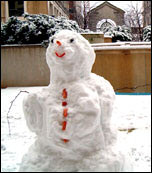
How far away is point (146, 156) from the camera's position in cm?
354

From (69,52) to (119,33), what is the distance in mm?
10518

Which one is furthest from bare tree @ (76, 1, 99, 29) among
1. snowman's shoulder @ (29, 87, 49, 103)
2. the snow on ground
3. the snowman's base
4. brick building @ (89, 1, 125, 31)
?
the snowman's base

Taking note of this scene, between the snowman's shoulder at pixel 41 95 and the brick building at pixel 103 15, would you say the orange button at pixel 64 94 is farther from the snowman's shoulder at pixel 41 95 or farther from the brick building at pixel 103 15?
the brick building at pixel 103 15

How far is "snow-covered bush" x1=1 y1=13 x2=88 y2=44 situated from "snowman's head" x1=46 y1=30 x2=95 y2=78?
19.5 ft

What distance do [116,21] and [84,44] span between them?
549 centimetres

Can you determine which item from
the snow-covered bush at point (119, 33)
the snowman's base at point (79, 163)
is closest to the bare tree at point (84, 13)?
the snowman's base at point (79, 163)

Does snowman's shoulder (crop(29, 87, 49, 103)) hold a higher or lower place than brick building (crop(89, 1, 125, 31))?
lower

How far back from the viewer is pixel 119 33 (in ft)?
39.9

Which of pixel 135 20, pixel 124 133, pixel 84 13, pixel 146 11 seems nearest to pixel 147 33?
pixel 135 20

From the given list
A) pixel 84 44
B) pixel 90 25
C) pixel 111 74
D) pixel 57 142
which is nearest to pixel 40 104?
pixel 57 142

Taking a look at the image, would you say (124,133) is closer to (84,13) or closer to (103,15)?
(84,13)

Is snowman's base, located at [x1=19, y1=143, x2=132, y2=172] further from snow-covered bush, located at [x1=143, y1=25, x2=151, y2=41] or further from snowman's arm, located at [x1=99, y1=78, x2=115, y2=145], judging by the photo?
snow-covered bush, located at [x1=143, y1=25, x2=151, y2=41]

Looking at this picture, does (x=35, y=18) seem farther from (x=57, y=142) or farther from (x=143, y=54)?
(x=57, y=142)

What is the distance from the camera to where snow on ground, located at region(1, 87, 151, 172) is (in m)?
3.33
